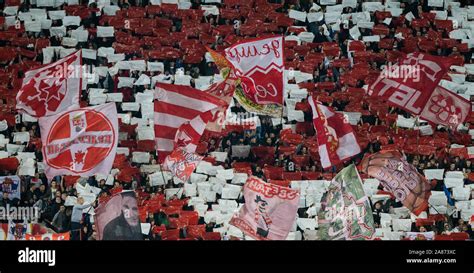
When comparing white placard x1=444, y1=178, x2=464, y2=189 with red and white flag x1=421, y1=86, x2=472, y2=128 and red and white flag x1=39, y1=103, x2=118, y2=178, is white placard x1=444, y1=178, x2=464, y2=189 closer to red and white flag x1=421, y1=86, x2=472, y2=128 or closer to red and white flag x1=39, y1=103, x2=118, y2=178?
red and white flag x1=421, y1=86, x2=472, y2=128

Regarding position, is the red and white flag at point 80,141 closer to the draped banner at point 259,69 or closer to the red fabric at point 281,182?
the draped banner at point 259,69

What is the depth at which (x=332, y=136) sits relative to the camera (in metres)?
17.4

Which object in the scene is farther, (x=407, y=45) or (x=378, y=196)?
(x=407, y=45)

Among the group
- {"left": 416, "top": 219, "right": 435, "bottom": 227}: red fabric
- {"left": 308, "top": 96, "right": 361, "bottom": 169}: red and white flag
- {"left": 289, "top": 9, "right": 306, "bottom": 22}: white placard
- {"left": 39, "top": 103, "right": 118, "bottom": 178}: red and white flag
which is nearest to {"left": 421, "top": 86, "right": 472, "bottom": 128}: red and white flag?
{"left": 416, "top": 219, "right": 435, "bottom": 227}: red fabric

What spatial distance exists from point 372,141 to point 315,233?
77.0 inches

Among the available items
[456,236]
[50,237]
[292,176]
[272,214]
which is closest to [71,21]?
[292,176]

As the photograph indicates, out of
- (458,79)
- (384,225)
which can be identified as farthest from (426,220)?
(458,79)

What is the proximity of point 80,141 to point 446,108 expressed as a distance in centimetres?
522

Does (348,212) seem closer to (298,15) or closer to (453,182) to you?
(453,182)

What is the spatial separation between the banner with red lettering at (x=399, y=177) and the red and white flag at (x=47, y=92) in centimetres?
412

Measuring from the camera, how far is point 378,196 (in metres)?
18.8

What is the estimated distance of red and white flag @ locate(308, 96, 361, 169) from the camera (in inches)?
682

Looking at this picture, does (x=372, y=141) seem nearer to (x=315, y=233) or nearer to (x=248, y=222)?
(x=315, y=233)

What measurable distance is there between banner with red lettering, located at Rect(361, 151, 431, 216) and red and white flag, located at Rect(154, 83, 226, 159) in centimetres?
227
